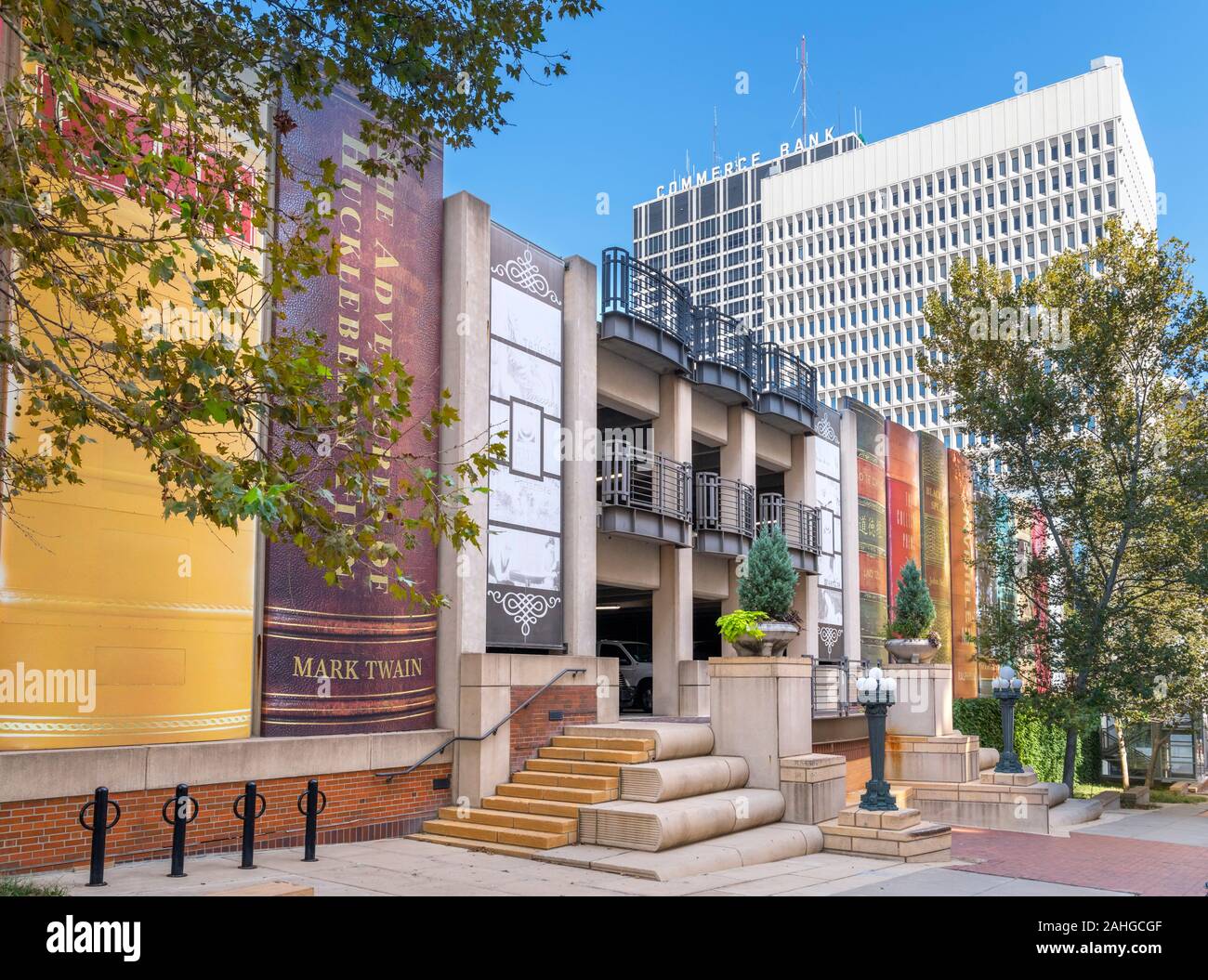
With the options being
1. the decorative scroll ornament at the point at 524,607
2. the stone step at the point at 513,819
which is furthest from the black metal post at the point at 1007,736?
the stone step at the point at 513,819

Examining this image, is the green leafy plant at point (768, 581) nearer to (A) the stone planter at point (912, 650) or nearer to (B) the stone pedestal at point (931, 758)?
(B) the stone pedestal at point (931, 758)

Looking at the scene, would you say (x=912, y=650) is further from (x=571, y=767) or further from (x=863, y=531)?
(x=571, y=767)

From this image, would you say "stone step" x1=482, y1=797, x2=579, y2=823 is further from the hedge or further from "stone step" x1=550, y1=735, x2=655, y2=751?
the hedge

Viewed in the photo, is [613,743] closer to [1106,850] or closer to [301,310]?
[301,310]

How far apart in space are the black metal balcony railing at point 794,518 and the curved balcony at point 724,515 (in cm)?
191

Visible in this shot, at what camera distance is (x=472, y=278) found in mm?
16531

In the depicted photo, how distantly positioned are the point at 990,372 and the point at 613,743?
1875cm

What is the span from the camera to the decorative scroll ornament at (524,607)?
16766 mm

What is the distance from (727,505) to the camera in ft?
79.8

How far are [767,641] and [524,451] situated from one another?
4.98 metres

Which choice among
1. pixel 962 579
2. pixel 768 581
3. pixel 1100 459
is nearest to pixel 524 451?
pixel 768 581

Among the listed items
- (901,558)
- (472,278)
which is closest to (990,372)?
(901,558)

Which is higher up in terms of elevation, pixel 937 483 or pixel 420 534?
pixel 937 483
